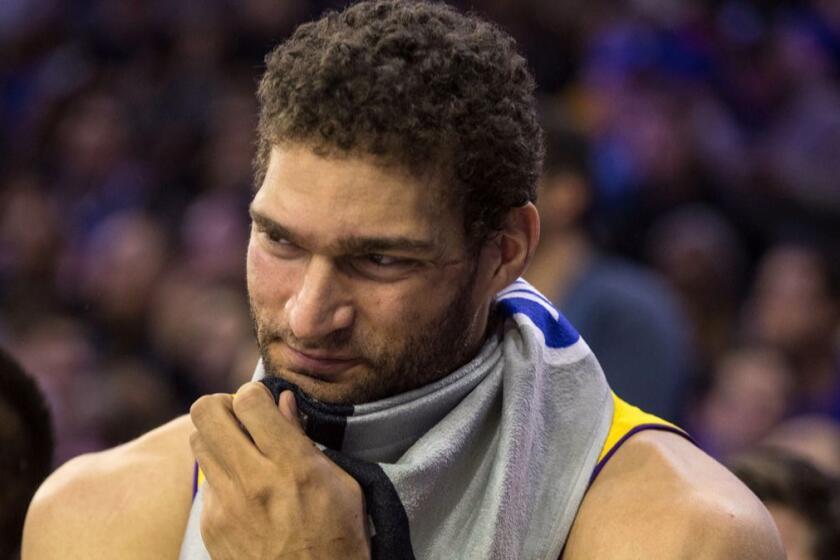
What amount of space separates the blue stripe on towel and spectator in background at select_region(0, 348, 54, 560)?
34.3 inches

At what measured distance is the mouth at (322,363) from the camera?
209cm

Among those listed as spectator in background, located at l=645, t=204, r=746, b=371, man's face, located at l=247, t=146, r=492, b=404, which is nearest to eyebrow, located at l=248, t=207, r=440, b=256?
man's face, located at l=247, t=146, r=492, b=404

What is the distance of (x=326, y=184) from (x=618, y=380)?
2.43 meters

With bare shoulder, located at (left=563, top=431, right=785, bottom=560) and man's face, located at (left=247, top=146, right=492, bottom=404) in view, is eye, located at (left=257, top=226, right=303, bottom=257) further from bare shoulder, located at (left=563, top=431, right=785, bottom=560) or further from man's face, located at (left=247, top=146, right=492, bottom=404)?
bare shoulder, located at (left=563, top=431, right=785, bottom=560)

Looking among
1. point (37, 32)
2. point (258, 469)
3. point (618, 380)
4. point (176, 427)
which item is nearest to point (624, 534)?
point (258, 469)

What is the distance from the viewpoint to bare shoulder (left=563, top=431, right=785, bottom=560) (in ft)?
6.73

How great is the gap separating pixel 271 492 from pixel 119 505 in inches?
15.5

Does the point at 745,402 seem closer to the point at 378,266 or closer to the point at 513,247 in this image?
the point at 513,247

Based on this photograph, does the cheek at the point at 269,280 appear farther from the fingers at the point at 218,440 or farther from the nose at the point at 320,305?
the fingers at the point at 218,440

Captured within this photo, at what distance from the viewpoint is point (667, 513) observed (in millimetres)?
2088

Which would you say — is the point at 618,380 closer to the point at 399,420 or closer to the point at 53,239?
the point at 399,420

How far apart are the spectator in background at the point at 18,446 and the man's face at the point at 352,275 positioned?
2.22 feet

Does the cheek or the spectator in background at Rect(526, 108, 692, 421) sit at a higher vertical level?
the cheek

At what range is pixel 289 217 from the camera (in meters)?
2.08
